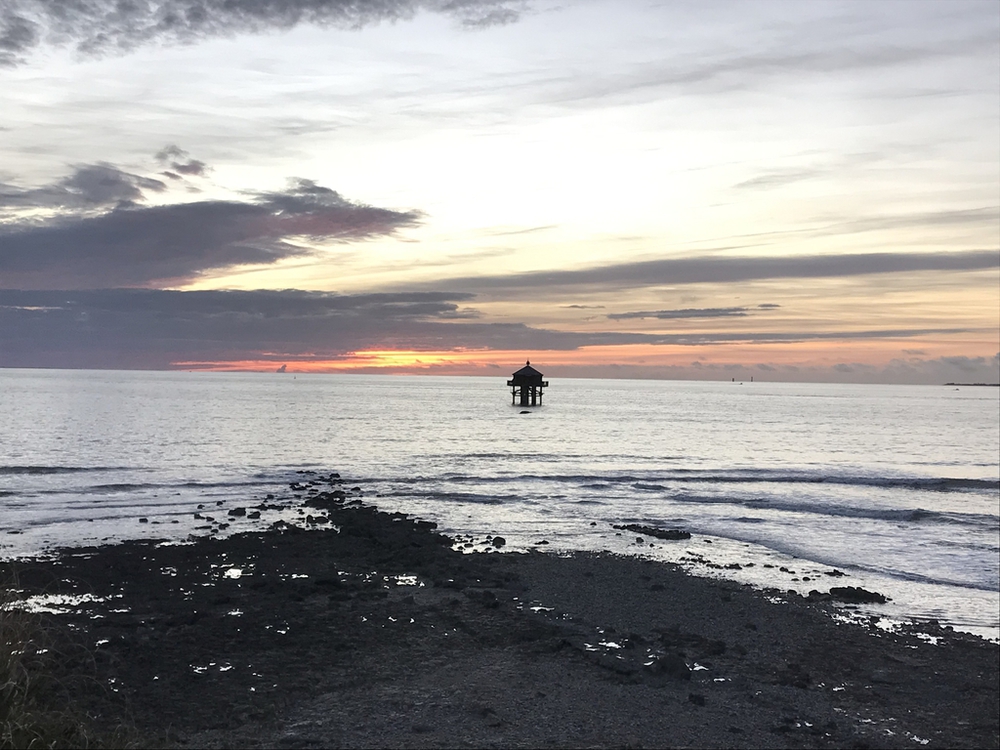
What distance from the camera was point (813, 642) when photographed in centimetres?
1429

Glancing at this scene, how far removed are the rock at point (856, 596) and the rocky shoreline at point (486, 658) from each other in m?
0.75

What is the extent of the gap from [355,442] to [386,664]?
50.4 meters

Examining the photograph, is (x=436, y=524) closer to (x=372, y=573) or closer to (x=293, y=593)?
(x=372, y=573)

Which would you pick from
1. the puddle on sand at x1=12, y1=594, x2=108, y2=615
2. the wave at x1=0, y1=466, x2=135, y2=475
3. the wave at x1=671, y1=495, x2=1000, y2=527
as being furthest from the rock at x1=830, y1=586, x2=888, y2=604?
the wave at x1=0, y1=466, x2=135, y2=475

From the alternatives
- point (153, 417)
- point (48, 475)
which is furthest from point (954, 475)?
point (153, 417)

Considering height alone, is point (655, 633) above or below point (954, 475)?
above

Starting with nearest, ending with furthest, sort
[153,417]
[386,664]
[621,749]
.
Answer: [621,749] → [386,664] → [153,417]

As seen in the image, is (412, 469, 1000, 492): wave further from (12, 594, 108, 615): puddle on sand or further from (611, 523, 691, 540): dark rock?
(12, 594, 108, 615): puddle on sand

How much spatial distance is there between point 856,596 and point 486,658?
9.72 metres

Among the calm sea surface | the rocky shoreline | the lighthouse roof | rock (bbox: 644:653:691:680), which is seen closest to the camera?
the rocky shoreline

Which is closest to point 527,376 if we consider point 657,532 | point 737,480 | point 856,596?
point 737,480

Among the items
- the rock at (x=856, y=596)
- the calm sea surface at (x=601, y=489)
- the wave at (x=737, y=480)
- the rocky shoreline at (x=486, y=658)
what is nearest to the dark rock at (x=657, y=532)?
the calm sea surface at (x=601, y=489)

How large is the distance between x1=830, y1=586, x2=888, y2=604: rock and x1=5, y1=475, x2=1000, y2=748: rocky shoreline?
Result: 0.75m

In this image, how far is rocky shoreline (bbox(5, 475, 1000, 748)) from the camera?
10188mm
